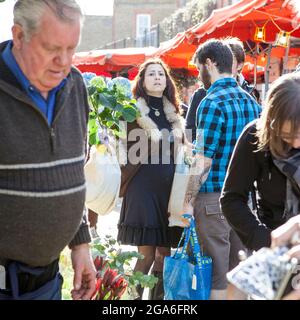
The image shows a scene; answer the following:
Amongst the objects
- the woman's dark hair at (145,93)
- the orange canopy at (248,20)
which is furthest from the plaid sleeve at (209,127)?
the orange canopy at (248,20)

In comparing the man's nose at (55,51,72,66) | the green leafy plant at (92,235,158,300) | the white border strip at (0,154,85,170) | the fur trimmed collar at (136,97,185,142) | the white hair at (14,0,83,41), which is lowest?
the green leafy plant at (92,235,158,300)

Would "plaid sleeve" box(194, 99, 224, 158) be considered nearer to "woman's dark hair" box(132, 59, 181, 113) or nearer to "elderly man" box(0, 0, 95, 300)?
"woman's dark hair" box(132, 59, 181, 113)

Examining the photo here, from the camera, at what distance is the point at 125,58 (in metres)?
13.3

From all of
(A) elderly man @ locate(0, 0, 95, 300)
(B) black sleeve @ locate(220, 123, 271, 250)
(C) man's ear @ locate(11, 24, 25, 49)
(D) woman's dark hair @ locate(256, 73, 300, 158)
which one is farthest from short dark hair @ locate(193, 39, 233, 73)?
(C) man's ear @ locate(11, 24, 25, 49)

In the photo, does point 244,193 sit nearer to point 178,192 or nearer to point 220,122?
point 220,122

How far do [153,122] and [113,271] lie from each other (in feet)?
5.23

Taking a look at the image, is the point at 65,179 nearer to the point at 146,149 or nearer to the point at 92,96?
the point at 92,96

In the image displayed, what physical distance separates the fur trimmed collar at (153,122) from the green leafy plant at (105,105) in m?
0.73

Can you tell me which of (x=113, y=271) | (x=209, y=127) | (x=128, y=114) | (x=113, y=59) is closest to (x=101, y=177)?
(x=128, y=114)

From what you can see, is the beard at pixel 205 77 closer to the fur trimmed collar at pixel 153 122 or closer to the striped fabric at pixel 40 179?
the fur trimmed collar at pixel 153 122

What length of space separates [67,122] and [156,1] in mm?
40120

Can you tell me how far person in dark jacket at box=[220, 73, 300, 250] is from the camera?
2.46 meters

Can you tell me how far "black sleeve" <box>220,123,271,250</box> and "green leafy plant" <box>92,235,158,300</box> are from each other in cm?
93

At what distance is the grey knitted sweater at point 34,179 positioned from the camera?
207 centimetres
